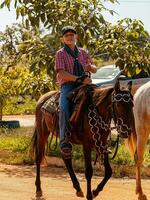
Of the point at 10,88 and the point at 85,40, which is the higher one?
the point at 85,40

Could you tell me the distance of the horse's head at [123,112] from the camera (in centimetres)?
546

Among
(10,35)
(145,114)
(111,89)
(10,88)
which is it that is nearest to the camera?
(111,89)

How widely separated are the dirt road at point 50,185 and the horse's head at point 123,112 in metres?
1.64

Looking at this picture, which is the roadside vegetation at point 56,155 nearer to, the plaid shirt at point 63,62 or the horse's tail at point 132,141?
the horse's tail at point 132,141

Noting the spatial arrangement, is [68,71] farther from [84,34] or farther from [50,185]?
[84,34]

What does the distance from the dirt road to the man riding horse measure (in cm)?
101

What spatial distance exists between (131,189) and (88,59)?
226 cm

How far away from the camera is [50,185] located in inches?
301

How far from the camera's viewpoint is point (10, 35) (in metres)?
22.9

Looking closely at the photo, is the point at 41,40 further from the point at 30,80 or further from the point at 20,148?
the point at 20,148

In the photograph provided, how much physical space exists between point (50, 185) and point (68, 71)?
218cm

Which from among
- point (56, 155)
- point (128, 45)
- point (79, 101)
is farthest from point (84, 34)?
point (79, 101)

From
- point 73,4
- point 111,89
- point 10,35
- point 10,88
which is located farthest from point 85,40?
point 10,35

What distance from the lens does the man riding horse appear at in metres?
6.16
